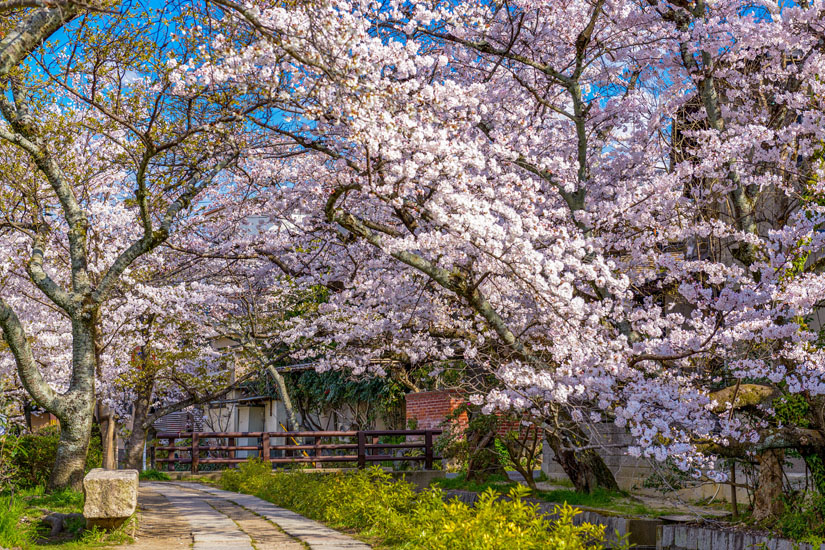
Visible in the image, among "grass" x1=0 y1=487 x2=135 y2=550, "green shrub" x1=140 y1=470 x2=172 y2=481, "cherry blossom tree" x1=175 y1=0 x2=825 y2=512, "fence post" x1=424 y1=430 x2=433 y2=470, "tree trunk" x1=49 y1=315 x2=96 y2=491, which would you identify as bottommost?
"green shrub" x1=140 y1=470 x2=172 y2=481

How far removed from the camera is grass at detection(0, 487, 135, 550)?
22.1 ft

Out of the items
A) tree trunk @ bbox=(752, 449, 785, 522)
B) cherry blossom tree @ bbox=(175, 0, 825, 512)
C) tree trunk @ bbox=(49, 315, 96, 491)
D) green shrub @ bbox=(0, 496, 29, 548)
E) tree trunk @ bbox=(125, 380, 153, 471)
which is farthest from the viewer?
tree trunk @ bbox=(125, 380, 153, 471)

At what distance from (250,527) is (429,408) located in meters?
10.1

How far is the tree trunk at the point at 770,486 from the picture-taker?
790 cm

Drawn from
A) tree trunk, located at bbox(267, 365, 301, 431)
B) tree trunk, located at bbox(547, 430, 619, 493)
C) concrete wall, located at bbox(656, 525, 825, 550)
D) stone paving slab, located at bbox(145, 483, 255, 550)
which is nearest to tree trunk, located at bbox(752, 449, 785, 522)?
concrete wall, located at bbox(656, 525, 825, 550)

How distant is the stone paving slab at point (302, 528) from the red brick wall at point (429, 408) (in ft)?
19.9

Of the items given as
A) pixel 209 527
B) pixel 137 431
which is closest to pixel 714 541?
pixel 209 527

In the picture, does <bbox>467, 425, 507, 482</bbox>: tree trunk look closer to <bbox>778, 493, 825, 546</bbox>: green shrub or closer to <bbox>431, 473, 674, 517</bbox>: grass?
<bbox>431, 473, 674, 517</bbox>: grass

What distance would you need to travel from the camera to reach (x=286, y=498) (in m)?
11.4

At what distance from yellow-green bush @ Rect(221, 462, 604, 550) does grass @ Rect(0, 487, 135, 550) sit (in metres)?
2.60

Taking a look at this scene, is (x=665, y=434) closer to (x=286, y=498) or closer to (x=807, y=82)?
(x=807, y=82)

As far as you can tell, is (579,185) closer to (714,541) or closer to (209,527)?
(714,541)

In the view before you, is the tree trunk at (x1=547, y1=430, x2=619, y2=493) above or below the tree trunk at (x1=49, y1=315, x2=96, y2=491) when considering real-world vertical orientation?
below

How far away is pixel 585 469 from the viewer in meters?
10.4
